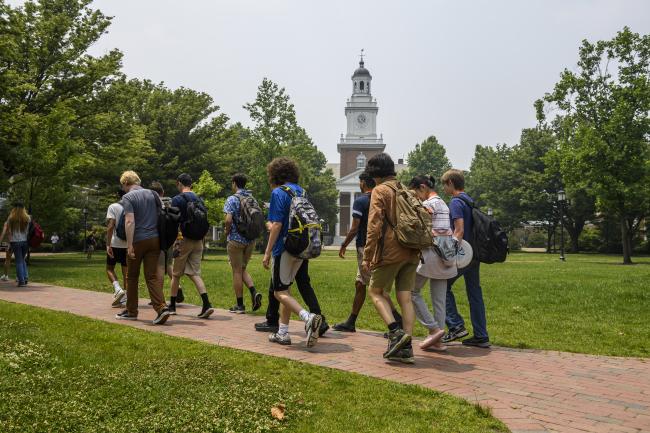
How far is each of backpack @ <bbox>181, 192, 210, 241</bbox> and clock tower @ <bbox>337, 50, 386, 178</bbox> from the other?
265ft

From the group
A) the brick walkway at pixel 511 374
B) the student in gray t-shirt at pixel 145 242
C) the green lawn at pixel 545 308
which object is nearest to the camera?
the brick walkway at pixel 511 374

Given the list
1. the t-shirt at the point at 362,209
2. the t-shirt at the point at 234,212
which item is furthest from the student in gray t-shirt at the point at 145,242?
the t-shirt at the point at 362,209

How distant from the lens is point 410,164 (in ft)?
260

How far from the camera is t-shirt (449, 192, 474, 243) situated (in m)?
6.27

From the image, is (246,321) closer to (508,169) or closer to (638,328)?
(638,328)

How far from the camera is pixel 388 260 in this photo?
5.39 metres

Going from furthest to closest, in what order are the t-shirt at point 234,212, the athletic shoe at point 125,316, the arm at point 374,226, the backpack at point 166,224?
the t-shirt at point 234,212 < the athletic shoe at point 125,316 < the backpack at point 166,224 < the arm at point 374,226

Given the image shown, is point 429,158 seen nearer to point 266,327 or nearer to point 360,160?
point 360,160

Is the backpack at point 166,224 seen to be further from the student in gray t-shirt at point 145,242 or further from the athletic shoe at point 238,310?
the athletic shoe at point 238,310

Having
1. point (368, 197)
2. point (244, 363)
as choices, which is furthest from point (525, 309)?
point (244, 363)

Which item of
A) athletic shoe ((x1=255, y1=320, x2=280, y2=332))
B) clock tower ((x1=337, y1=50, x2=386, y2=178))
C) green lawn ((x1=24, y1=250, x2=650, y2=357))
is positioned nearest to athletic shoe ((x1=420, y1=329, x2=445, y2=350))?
green lawn ((x1=24, y1=250, x2=650, y2=357))

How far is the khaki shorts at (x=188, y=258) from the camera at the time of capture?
7.93 meters

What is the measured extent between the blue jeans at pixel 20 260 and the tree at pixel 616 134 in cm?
2835

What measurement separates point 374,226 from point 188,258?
12.2ft
